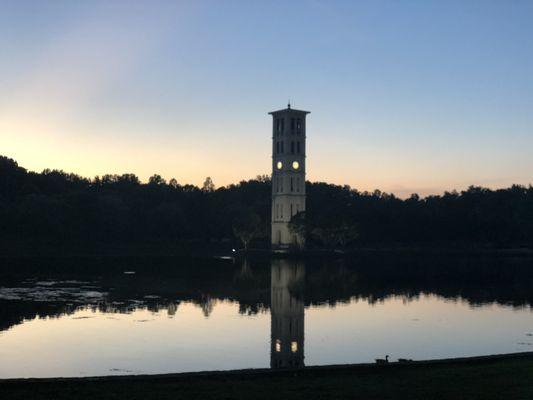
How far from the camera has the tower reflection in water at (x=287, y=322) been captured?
84.8ft

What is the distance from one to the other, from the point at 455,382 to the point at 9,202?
11517cm

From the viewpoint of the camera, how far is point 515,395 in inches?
653

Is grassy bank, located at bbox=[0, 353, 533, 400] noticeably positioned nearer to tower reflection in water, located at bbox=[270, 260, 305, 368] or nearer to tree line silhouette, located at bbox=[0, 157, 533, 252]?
tower reflection in water, located at bbox=[270, 260, 305, 368]

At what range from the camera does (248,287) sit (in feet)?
174

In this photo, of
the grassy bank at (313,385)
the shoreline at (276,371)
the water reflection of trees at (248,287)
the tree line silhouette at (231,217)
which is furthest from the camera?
the tree line silhouette at (231,217)

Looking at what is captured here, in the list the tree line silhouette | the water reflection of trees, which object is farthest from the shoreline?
the tree line silhouette

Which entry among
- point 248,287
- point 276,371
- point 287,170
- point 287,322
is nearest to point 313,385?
point 276,371

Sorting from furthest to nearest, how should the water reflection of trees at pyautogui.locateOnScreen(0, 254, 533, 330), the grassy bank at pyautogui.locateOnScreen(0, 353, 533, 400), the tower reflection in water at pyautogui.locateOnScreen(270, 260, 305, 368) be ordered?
the water reflection of trees at pyautogui.locateOnScreen(0, 254, 533, 330)
the tower reflection in water at pyautogui.locateOnScreen(270, 260, 305, 368)
the grassy bank at pyautogui.locateOnScreen(0, 353, 533, 400)

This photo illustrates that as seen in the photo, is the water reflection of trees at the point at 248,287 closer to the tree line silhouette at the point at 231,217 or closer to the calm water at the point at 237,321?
the calm water at the point at 237,321

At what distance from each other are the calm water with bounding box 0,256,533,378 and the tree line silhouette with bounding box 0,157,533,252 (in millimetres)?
56635

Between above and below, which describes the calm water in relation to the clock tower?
below

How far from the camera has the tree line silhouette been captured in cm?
11825

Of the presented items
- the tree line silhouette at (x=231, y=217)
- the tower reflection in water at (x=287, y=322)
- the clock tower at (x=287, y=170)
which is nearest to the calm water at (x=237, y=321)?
the tower reflection in water at (x=287, y=322)

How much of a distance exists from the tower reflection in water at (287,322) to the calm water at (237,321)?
6cm
